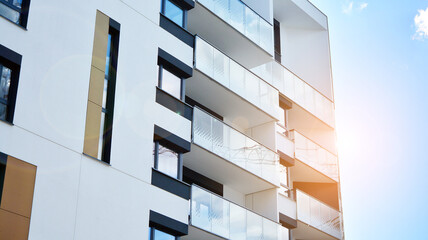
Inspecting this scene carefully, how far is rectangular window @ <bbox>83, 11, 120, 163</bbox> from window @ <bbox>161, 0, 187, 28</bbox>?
11.0ft

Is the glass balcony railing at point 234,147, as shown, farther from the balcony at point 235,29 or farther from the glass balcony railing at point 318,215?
the balcony at point 235,29

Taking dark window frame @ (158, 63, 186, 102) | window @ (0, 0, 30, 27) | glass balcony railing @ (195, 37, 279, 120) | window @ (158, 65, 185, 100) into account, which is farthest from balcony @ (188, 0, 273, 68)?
window @ (0, 0, 30, 27)

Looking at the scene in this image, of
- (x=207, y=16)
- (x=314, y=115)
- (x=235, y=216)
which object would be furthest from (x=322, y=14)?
(x=235, y=216)

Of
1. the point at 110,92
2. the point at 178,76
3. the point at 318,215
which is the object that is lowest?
the point at 318,215

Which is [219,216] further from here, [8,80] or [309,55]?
[309,55]

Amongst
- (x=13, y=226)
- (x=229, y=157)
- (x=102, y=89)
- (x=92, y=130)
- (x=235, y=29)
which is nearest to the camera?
(x=13, y=226)

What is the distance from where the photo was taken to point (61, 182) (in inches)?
739

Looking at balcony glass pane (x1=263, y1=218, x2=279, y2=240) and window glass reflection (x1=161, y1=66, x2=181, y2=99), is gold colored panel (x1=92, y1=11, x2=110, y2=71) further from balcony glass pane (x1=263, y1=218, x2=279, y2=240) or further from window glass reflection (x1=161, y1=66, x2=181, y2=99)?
balcony glass pane (x1=263, y1=218, x2=279, y2=240)

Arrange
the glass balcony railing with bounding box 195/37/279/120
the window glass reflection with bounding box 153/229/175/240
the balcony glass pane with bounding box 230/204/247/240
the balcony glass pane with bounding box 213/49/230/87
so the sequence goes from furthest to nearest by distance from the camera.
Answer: the balcony glass pane with bounding box 213/49/230/87, the glass balcony railing with bounding box 195/37/279/120, the balcony glass pane with bounding box 230/204/247/240, the window glass reflection with bounding box 153/229/175/240

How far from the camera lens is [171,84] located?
2514 centimetres

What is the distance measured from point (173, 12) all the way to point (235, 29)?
3.72 metres

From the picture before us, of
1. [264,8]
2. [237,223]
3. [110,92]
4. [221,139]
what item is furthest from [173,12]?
[264,8]

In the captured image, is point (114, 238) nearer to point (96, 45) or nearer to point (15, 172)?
point (15, 172)

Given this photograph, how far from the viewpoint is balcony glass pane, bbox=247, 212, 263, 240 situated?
26.5m
